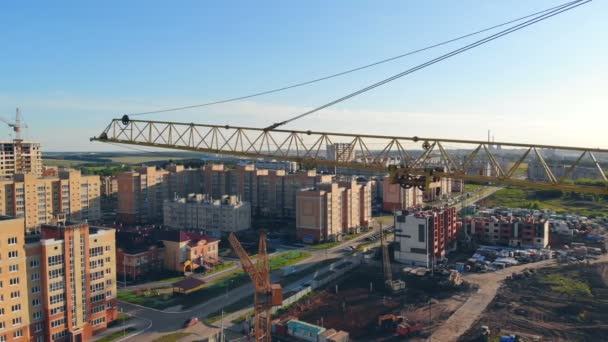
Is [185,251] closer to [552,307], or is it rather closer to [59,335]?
[59,335]

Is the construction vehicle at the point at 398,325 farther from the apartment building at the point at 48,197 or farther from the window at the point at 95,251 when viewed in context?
the apartment building at the point at 48,197

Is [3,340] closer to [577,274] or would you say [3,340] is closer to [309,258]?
[309,258]

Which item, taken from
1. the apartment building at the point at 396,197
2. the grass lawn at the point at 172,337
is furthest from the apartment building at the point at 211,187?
the grass lawn at the point at 172,337

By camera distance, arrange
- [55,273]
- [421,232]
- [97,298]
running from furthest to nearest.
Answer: [421,232] < [97,298] < [55,273]

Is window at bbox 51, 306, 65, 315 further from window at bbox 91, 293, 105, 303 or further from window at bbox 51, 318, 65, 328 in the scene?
window at bbox 91, 293, 105, 303

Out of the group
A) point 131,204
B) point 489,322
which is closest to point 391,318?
point 489,322

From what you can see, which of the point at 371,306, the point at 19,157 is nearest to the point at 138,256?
the point at 371,306
